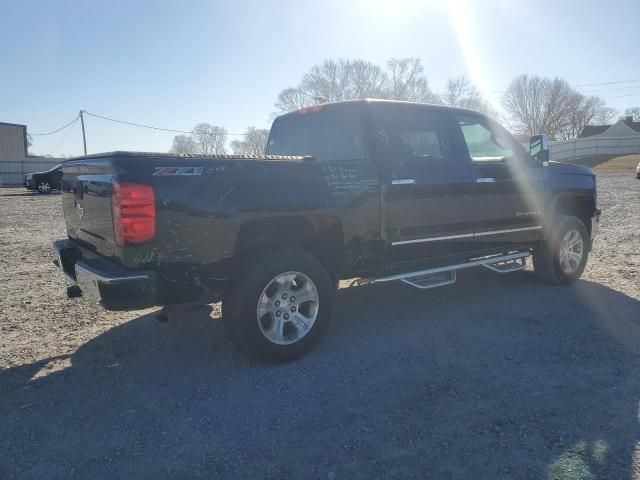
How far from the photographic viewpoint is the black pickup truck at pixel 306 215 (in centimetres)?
317

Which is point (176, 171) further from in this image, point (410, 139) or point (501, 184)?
point (501, 184)

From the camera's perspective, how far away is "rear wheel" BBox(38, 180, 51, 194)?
24.8 meters

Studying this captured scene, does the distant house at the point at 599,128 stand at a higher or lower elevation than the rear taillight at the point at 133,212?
higher

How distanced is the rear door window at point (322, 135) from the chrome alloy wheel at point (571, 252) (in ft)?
10.1

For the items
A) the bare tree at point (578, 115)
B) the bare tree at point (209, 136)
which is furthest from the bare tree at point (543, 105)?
the bare tree at point (209, 136)

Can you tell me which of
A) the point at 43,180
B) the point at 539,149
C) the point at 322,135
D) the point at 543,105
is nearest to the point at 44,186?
the point at 43,180

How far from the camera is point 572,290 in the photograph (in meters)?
5.71

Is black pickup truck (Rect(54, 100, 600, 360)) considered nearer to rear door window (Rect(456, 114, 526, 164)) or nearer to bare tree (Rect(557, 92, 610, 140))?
rear door window (Rect(456, 114, 526, 164))

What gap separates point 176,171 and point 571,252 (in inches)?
194

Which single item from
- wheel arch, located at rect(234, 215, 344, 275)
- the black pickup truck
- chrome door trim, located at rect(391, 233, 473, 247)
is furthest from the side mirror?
wheel arch, located at rect(234, 215, 344, 275)

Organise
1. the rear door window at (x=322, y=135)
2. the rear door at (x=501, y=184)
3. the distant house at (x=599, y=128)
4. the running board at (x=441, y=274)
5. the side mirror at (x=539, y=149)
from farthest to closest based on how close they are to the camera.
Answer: the distant house at (x=599, y=128) < the side mirror at (x=539, y=149) < the rear door at (x=501, y=184) < the running board at (x=441, y=274) < the rear door window at (x=322, y=135)

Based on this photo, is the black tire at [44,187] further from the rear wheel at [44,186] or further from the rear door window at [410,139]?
the rear door window at [410,139]

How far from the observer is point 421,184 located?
443 centimetres

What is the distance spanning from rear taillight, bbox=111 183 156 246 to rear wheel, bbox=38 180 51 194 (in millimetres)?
25290
